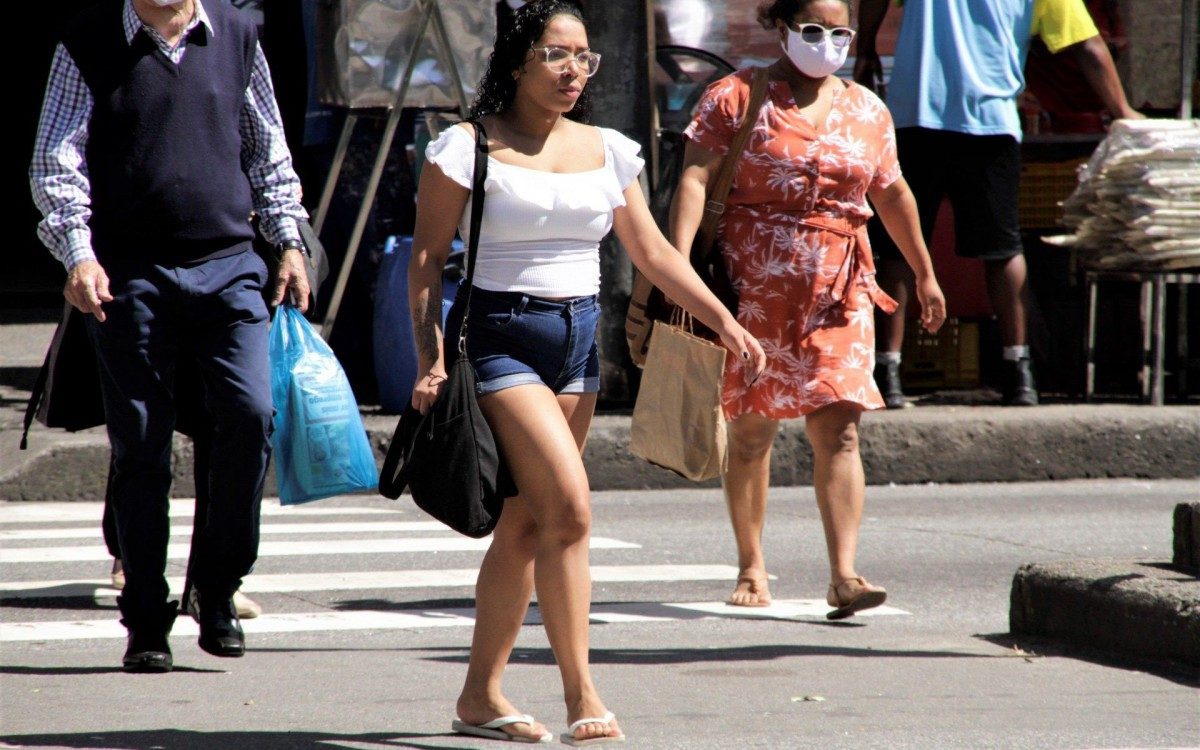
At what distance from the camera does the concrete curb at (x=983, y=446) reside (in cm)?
904

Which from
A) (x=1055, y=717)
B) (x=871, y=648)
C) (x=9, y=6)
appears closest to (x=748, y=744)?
(x=1055, y=717)

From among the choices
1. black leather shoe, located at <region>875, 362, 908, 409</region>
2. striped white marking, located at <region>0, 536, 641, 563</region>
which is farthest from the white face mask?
black leather shoe, located at <region>875, 362, 908, 409</region>

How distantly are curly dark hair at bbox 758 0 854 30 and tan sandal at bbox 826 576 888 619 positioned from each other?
178 cm

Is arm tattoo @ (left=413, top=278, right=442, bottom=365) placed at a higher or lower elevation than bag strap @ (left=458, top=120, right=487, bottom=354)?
lower

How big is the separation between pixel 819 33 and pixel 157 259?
2224mm

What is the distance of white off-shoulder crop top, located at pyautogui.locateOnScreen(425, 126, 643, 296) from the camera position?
425 cm

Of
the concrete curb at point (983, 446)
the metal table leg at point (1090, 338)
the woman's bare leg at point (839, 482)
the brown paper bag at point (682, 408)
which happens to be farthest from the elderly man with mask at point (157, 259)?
the metal table leg at point (1090, 338)

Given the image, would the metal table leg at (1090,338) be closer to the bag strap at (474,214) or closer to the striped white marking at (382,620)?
the striped white marking at (382,620)

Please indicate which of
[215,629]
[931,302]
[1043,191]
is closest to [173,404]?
[215,629]

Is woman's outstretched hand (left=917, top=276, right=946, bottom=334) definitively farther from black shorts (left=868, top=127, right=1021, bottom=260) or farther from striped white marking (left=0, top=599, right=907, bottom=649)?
black shorts (left=868, top=127, right=1021, bottom=260)

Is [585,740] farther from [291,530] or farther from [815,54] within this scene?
[291,530]

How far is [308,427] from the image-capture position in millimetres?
5340

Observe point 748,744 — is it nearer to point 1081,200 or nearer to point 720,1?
point 1081,200

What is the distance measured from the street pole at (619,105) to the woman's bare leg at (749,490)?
3299mm
